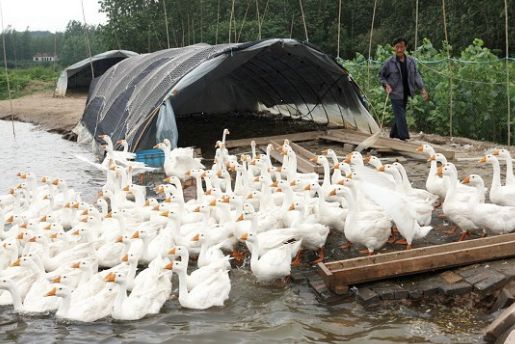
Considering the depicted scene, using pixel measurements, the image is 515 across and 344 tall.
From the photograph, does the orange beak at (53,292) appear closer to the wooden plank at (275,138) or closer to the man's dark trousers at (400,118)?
the man's dark trousers at (400,118)

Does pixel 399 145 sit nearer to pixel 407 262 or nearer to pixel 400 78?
pixel 400 78

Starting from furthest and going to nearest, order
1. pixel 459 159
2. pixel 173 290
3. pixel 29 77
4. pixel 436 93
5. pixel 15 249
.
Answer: pixel 29 77
pixel 436 93
pixel 459 159
pixel 15 249
pixel 173 290

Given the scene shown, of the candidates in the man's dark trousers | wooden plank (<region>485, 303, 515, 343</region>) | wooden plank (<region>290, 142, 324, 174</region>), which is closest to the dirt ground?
wooden plank (<region>290, 142, 324, 174</region>)

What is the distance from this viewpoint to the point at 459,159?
9.98 metres

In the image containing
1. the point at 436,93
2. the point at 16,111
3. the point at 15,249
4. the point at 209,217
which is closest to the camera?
the point at 15,249

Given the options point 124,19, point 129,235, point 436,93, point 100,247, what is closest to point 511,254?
point 129,235

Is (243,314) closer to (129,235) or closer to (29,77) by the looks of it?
(129,235)

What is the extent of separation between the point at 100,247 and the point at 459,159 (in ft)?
19.5

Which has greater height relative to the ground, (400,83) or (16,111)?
(400,83)

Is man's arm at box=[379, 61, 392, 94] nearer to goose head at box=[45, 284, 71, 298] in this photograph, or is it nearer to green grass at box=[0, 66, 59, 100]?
goose head at box=[45, 284, 71, 298]

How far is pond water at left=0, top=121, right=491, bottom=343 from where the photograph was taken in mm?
4941

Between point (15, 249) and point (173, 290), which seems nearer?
point (173, 290)

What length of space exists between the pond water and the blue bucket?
5245 mm

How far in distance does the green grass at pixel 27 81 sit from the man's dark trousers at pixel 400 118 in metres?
25.5
